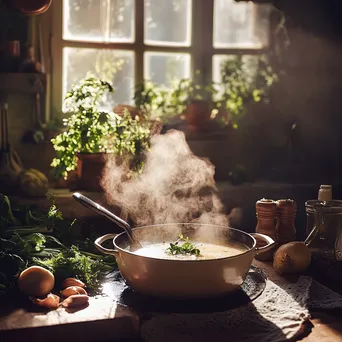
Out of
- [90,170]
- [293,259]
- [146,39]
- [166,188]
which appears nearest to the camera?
[293,259]

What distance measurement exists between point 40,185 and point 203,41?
128 cm

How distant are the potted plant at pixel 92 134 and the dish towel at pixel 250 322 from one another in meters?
1.27

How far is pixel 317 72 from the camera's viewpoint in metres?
3.38

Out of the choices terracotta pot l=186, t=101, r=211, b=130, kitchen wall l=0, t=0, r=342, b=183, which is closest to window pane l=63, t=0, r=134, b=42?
terracotta pot l=186, t=101, r=211, b=130

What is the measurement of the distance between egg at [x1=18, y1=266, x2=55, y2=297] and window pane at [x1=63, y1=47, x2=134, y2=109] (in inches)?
71.8

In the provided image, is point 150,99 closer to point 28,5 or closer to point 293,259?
point 28,5

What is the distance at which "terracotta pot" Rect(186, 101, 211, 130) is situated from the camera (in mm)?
3318

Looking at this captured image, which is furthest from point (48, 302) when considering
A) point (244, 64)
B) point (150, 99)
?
point (244, 64)

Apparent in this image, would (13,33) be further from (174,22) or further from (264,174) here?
(264,174)

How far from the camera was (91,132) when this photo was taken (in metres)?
2.69

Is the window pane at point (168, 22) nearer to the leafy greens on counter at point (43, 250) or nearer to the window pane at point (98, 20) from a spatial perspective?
the window pane at point (98, 20)

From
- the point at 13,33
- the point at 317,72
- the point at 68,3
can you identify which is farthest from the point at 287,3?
the point at 13,33

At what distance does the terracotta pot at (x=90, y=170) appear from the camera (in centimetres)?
281

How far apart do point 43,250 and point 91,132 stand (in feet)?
3.08
